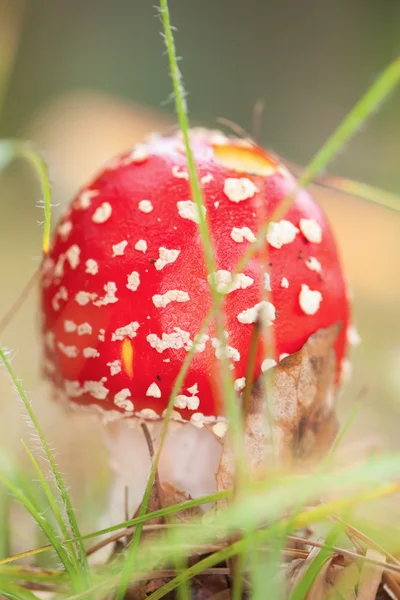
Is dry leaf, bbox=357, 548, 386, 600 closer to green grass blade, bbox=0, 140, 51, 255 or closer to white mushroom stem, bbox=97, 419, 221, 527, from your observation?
white mushroom stem, bbox=97, 419, 221, 527

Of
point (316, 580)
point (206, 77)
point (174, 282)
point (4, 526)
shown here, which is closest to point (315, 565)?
point (316, 580)

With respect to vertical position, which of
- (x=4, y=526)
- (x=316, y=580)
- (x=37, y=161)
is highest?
(x=37, y=161)

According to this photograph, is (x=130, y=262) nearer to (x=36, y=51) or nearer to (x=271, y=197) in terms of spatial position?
(x=271, y=197)

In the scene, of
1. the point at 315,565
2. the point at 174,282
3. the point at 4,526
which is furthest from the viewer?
the point at 4,526

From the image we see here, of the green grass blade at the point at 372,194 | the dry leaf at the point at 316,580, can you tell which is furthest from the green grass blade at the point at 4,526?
the green grass blade at the point at 372,194

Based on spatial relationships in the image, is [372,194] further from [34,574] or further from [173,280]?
[34,574]

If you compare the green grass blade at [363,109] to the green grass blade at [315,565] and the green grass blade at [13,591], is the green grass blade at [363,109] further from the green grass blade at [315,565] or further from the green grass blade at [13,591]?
the green grass blade at [13,591]
